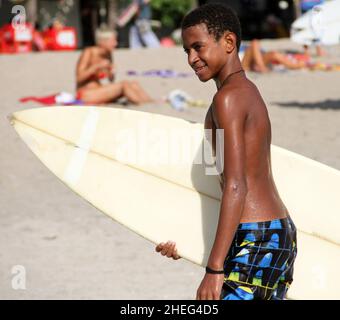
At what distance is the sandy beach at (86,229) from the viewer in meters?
4.19

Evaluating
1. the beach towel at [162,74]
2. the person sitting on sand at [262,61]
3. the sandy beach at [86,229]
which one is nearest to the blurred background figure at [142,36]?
the person sitting on sand at [262,61]

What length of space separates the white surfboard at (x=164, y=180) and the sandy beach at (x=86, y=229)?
690mm

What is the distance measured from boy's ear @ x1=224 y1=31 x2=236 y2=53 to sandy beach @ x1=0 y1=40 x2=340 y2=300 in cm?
184

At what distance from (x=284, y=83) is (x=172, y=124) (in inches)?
373

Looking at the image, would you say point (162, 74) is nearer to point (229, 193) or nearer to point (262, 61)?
point (262, 61)

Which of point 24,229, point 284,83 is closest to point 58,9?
point 284,83

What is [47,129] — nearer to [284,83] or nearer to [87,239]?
[87,239]

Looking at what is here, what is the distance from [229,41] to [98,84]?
7.80m

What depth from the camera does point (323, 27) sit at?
9.42 meters
